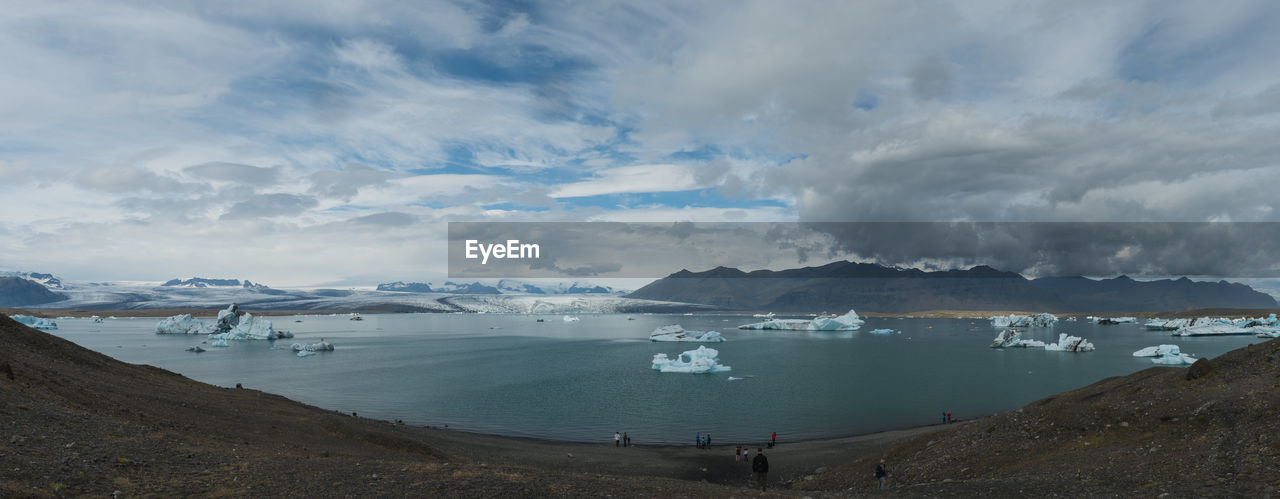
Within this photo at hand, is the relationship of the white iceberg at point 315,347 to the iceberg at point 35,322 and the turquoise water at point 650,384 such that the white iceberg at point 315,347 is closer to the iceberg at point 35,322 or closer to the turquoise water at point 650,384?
the turquoise water at point 650,384

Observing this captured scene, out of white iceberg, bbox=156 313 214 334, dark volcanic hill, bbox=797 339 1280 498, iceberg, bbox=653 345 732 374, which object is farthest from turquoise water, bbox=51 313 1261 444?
white iceberg, bbox=156 313 214 334

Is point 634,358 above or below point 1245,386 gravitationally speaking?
below

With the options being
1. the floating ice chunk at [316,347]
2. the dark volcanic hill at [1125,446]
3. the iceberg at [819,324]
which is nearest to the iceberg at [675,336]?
the iceberg at [819,324]

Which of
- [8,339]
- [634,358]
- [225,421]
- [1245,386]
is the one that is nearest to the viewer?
[1245,386]

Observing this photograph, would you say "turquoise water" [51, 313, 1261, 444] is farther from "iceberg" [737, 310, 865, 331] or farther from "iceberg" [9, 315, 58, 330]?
"iceberg" [737, 310, 865, 331]

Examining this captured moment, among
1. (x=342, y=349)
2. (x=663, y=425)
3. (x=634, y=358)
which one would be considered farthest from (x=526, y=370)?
(x=342, y=349)

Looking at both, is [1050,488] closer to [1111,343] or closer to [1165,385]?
[1165,385]
